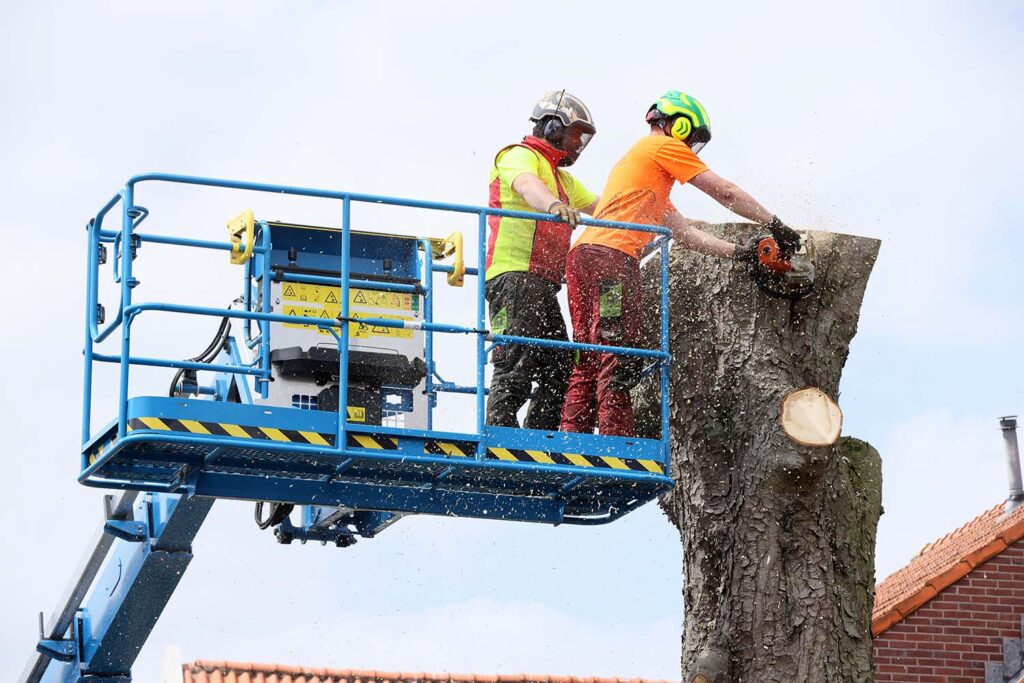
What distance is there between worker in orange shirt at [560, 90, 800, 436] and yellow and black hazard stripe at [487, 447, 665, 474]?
327mm

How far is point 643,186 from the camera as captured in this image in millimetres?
8883

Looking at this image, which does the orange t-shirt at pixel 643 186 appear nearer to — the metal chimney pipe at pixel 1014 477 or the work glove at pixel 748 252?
the work glove at pixel 748 252

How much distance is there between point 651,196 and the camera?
29.1 ft

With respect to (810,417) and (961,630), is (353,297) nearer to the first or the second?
(810,417)

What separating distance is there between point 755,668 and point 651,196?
261 centimetres

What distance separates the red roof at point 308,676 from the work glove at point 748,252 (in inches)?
365

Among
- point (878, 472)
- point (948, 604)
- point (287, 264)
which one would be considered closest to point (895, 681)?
point (948, 604)

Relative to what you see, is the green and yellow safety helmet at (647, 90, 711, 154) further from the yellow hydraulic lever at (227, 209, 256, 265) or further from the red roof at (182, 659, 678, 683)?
the red roof at (182, 659, 678, 683)

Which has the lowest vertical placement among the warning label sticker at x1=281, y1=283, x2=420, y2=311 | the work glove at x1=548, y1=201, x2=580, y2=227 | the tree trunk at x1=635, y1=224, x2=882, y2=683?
the tree trunk at x1=635, y1=224, x2=882, y2=683

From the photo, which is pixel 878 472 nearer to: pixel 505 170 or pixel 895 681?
pixel 505 170

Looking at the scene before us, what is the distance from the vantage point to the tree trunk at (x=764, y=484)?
→ 8352 mm

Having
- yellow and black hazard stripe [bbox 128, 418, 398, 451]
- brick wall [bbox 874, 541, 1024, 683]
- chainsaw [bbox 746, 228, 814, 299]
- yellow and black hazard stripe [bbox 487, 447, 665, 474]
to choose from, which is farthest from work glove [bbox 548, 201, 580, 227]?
brick wall [bbox 874, 541, 1024, 683]

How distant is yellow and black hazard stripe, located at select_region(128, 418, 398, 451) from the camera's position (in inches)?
295

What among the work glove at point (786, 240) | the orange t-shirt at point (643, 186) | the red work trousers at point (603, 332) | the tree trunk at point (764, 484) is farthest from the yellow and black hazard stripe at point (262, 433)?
the work glove at point (786, 240)
